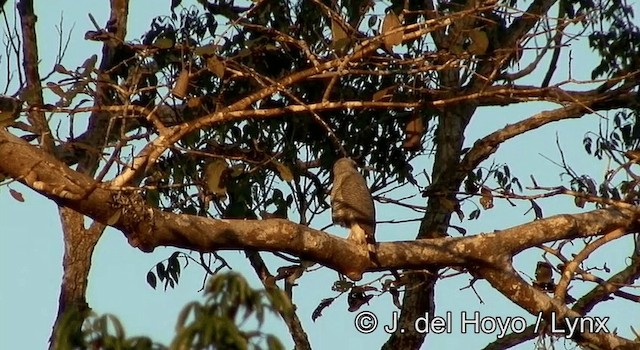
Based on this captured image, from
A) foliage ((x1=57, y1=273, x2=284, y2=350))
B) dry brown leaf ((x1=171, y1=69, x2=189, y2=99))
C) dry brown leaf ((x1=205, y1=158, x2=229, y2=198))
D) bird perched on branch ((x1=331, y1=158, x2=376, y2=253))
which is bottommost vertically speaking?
foliage ((x1=57, y1=273, x2=284, y2=350))

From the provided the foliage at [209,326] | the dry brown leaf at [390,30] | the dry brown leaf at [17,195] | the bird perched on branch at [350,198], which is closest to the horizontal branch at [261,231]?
the dry brown leaf at [17,195]

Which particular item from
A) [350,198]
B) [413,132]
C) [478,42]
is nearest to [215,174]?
[478,42]

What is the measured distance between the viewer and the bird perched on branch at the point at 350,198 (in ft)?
23.3

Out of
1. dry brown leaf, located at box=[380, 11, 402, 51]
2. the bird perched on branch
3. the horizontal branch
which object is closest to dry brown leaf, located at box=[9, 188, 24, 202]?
the horizontal branch

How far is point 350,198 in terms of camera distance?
7461 millimetres

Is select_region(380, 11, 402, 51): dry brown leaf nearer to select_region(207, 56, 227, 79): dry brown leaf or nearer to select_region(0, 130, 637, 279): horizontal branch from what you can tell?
select_region(207, 56, 227, 79): dry brown leaf

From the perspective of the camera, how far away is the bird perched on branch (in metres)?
7.11

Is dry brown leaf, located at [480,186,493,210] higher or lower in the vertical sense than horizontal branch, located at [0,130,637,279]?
higher

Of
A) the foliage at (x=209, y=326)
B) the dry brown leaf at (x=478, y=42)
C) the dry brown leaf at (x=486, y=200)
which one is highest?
the dry brown leaf at (x=486, y=200)

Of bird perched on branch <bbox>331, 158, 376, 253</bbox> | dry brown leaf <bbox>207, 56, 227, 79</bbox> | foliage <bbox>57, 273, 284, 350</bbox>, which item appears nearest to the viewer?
foliage <bbox>57, 273, 284, 350</bbox>

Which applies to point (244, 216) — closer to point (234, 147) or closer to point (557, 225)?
point (234, 147)

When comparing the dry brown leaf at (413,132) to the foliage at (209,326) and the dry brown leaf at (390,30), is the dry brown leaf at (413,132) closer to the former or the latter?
the dry brown leaf at (390,30)

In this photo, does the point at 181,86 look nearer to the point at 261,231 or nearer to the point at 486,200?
the point at 261,231

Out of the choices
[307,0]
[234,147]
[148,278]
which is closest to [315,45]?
[307,0]
